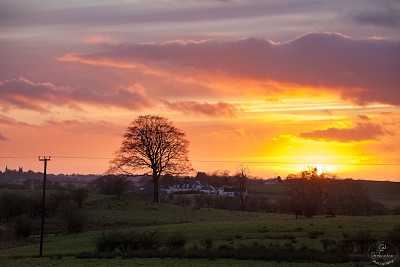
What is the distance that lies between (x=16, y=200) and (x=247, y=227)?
43362mm

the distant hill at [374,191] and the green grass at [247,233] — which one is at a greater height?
the distant hill at [374,191]

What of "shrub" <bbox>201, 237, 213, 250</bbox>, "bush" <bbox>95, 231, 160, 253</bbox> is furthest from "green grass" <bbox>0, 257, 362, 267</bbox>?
"bush" <bbox>95, 231, 160, 253</bbox>

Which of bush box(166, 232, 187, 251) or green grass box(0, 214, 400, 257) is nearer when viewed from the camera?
bush box(166, 232, 187, 251)

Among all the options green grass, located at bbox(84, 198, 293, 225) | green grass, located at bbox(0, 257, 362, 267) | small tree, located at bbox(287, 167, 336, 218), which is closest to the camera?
green grass, located at bbox(0, 257, 362, 267)

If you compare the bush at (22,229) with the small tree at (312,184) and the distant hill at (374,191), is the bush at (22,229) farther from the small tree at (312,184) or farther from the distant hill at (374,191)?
the distant hill at (374,191)

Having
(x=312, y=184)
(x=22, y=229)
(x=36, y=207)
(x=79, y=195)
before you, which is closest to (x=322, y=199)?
(x=312, y=184)

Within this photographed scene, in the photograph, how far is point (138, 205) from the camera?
294 feet

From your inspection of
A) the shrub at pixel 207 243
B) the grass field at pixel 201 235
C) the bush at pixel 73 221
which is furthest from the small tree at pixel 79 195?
the shrub at pixel 207 243

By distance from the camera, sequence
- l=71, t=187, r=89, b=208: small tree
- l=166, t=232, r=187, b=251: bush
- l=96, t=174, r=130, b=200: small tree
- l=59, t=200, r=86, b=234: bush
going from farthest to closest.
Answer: l=96, t=174, r=130, b=200: small tree < l=71, t=187, r=89, b=208: small tree < l=59, t=200, r=86, b=234: bush < l=166, t=232, r=187, b=251: bush

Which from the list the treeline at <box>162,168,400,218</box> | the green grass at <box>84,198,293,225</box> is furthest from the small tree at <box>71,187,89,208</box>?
the treeline at <box>162,168,400,218</box>

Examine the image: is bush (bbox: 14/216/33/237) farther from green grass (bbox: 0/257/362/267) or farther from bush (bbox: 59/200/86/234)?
green grass (bbox: 0/257/362/267)

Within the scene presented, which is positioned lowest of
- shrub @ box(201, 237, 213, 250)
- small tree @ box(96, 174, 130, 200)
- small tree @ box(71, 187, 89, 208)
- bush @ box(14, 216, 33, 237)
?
shrub @ box(201, 237, 213, 250)

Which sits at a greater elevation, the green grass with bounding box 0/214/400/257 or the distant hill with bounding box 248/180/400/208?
the distant hill with bounding box 248/180/400/208

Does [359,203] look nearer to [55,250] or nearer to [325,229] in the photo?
[325,229]
